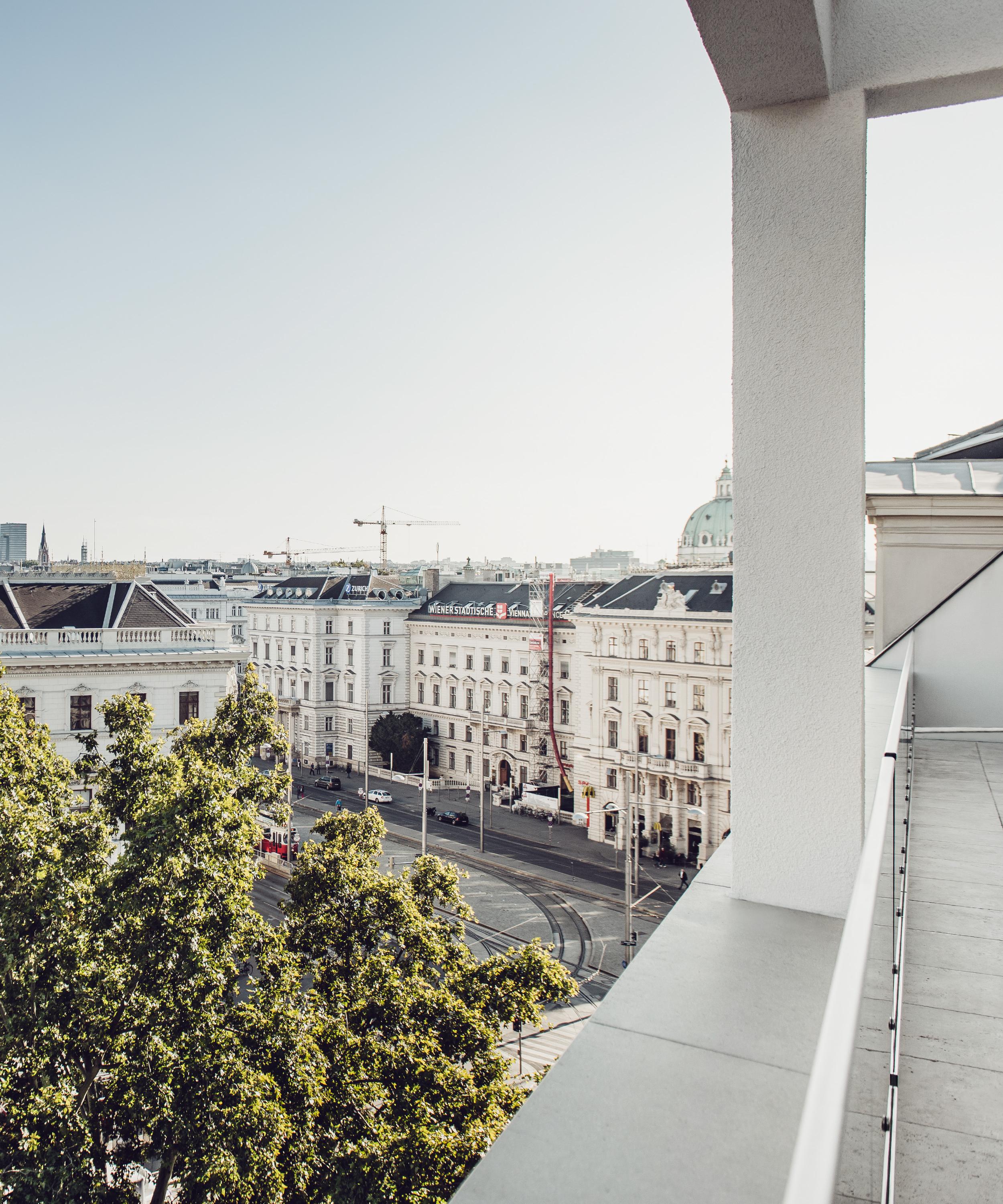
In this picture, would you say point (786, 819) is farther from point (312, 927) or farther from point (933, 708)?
point (312, 927)

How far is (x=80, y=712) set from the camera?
78.5 ft

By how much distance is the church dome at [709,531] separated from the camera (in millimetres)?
86125

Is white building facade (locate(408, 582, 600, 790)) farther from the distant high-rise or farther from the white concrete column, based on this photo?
the distant high-rise

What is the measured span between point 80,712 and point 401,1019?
1724cm

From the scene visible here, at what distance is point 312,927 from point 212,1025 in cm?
225

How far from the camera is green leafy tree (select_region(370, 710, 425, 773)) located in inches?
2069

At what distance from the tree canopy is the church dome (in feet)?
249

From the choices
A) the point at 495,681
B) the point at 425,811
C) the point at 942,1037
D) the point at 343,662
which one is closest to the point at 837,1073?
the point at 942,1037

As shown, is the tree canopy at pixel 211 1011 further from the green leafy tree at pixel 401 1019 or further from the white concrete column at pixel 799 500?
the white concrete column at pixel 799 500

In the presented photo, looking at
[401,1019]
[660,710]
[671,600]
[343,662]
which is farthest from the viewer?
[343,662]

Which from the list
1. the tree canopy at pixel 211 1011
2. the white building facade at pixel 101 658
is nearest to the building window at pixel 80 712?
the white building facade at pixel 101 658

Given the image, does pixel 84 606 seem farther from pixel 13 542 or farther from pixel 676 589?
pixel 13 542

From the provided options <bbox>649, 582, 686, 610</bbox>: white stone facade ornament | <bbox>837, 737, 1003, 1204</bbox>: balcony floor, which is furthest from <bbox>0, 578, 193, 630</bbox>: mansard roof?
<bbox>837, 737, 1003, 1204</bbox>: balcony floor

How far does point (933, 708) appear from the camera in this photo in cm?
726
